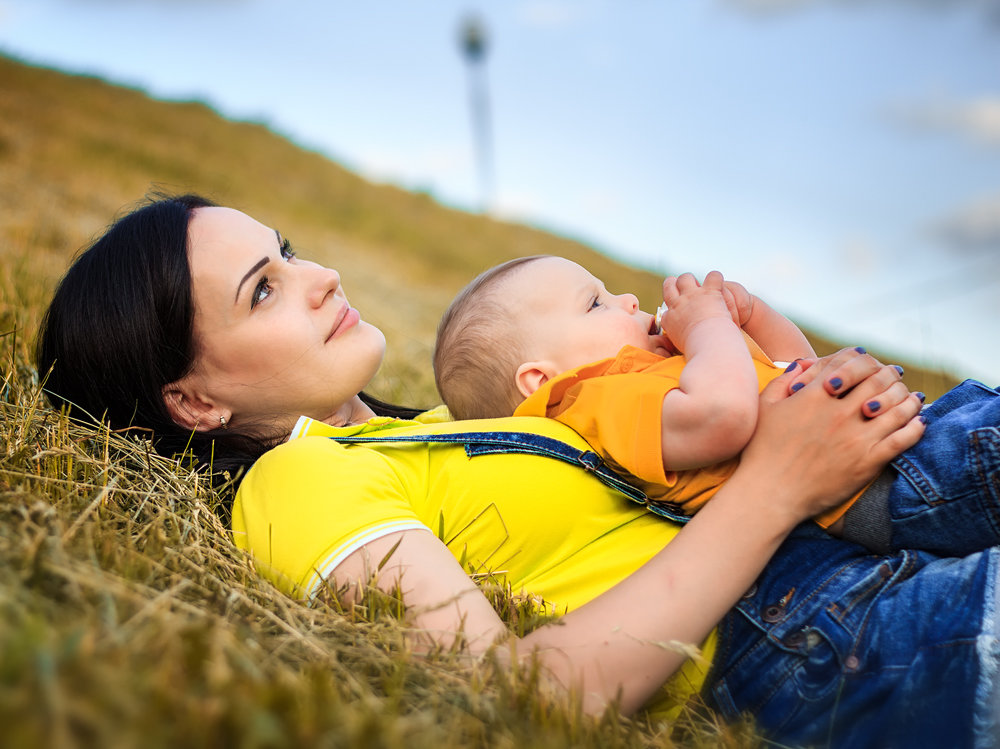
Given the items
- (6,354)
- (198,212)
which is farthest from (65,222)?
(198,212)

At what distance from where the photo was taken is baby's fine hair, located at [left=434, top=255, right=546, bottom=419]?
72.2 inches

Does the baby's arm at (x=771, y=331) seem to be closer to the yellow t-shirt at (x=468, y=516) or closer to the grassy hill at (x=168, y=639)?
the yellow t-shirt at (x=468, y=516)

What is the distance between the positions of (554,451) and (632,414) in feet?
0.59

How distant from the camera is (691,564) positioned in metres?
1.25

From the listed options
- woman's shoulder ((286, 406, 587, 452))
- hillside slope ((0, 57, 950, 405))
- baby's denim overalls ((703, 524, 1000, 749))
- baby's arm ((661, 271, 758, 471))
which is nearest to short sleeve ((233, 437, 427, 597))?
woman's shoulder ((286, 406, 587, 452))

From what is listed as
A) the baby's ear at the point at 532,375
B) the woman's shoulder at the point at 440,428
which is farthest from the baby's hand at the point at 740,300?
the woman's shoulder at the point at 440,428

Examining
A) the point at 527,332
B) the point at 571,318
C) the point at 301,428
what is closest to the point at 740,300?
the point at 571,318

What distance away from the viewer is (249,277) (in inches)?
69.2

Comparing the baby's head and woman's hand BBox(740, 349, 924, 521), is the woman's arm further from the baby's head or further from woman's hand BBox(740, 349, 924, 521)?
the baby's head

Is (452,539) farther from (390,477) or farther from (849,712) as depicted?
(849,712)

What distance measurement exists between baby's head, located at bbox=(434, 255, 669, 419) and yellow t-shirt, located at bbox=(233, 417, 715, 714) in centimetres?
26

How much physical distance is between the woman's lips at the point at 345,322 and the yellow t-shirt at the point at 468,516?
35cm

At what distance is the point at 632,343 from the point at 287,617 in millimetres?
1023

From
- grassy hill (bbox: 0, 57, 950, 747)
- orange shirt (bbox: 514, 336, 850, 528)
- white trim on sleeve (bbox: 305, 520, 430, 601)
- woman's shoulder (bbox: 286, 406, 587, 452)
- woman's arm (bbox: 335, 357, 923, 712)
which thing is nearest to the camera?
grassy hill (bbox: 0, 57, 950, 747)
